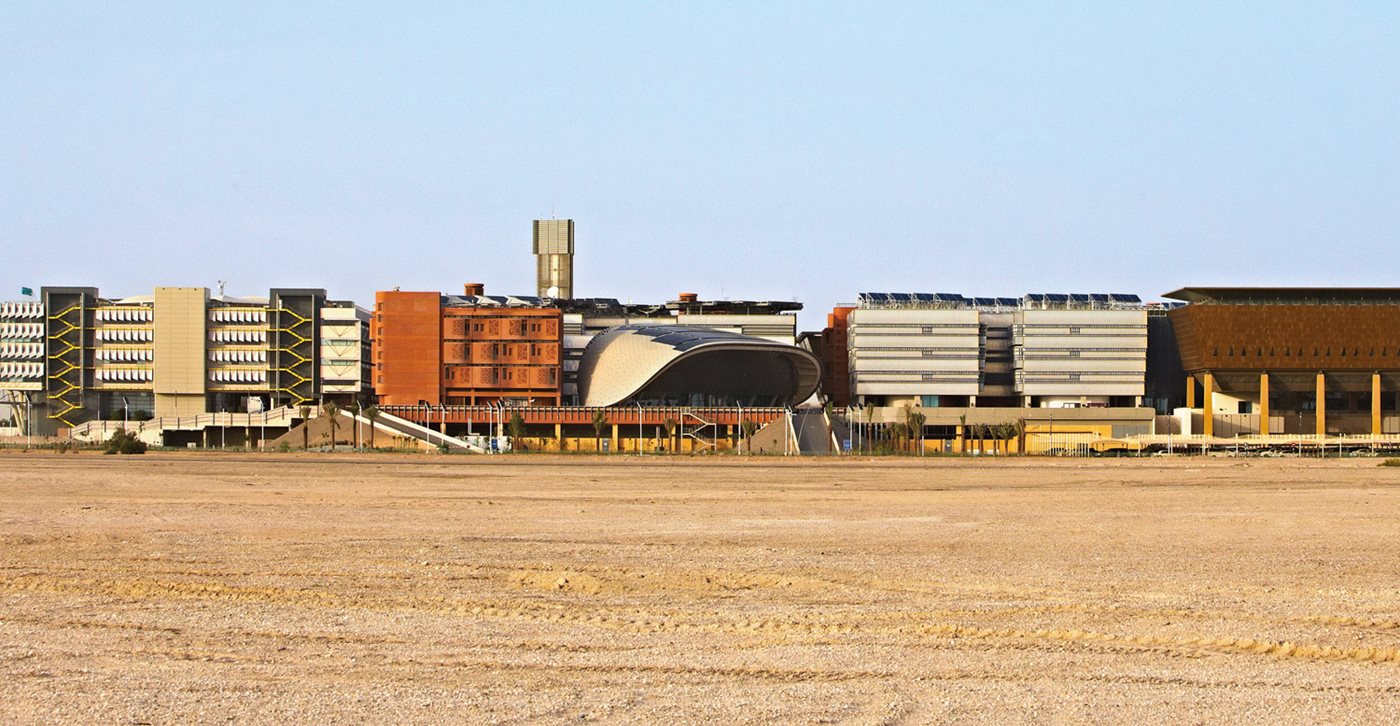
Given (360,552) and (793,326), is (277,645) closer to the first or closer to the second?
(360,552)

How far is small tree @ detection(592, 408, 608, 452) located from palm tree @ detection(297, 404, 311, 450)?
2420 cm

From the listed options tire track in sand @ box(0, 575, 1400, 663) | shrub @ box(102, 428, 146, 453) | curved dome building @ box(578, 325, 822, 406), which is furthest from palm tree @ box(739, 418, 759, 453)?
tire track in sand @ box(0, 575, 1400, 663)

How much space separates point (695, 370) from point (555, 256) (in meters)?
56.7

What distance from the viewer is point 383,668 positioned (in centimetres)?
1483

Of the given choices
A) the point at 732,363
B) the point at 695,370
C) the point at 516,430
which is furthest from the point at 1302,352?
the point at 516,430

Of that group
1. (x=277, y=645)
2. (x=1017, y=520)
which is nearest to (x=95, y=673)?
(x=277, y=645)

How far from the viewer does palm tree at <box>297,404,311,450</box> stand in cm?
12114

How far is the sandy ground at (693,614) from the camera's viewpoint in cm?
1352

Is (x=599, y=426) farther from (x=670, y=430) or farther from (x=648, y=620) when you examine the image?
(x=648, y=620)

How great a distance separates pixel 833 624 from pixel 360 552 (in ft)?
36.6

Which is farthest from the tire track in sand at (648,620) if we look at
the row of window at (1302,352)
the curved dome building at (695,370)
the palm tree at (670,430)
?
the row of window at (1302,352)

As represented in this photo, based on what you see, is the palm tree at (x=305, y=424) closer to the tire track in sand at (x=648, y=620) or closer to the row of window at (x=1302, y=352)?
the row of window at (x=1302, y=352)

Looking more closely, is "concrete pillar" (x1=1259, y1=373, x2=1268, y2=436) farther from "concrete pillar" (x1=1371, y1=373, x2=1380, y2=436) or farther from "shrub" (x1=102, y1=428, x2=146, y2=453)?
"shrub" (x1=102, y1=428, x2=146, y2=453)

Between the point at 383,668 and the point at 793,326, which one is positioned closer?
the point at 383,668
